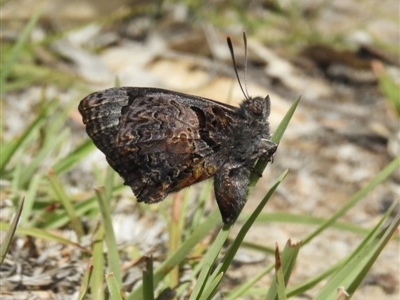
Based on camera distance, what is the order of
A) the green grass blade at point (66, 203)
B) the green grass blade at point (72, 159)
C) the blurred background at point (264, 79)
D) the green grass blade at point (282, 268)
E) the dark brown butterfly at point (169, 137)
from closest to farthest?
the green grass blade at point (282, 268), the dark brown butterfly at point (169, 137), the green grass blade at point (66, 203), the green grass blade at point (72, 159), the blurred background at point (264, 79)

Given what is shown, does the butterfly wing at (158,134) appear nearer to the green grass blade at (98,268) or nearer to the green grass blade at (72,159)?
the green grass blade at (98,268)

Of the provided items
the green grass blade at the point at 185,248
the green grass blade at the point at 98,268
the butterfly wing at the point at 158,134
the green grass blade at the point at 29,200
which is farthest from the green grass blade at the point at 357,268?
the green grass blade at the point at 29,200

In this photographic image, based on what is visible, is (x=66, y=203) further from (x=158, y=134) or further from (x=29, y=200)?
(x=158, y=134)

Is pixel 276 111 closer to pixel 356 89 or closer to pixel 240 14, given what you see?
pixel 356 89

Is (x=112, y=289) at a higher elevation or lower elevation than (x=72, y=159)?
lower

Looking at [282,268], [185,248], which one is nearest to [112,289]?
[185,248]

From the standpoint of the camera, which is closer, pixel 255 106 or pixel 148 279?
pixel 148 279
